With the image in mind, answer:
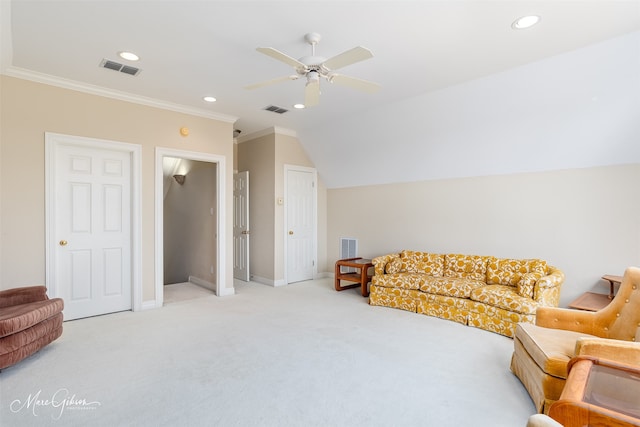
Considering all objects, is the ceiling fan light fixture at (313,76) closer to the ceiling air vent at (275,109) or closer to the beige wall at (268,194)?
the ceiling air vent at (275,109)

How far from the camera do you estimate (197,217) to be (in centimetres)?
594

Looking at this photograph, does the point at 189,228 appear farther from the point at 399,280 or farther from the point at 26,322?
the point at 399,280

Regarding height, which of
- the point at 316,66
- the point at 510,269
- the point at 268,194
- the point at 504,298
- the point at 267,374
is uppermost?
the point at 316,66

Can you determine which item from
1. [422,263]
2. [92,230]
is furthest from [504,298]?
[92,230]

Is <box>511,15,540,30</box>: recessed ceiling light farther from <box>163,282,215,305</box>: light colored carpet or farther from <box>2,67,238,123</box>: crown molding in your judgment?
<box>163,282,215,305</box>: light colored carpet

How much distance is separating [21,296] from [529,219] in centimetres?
562

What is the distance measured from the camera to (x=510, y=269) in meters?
Answer: 3.93

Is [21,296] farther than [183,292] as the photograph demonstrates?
No

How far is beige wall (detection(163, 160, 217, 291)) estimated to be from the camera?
551 cm

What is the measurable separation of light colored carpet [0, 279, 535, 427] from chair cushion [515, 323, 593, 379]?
34cm

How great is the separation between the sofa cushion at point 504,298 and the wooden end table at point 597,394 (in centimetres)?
176

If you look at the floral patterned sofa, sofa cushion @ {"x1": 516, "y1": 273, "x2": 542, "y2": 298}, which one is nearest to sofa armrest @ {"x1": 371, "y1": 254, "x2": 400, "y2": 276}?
the floral patterned sofa

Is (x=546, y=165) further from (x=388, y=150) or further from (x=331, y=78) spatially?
(x=331, y=78)

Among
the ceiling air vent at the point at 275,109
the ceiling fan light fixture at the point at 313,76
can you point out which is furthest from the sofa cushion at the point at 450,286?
the ceiling air vent at the point at 275,109
